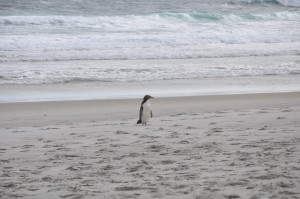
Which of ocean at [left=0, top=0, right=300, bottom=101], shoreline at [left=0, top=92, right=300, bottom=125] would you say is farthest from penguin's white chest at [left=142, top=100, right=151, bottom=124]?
ocean at [left=0, top=0, right=300, bottom=101]

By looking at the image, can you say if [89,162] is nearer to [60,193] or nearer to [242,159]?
[60,193]

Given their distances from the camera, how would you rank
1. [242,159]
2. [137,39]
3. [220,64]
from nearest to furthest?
[242,159] < [220,64] < [137,39]

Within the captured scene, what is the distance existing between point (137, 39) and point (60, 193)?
17484 millimetres

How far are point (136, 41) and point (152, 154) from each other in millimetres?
15753

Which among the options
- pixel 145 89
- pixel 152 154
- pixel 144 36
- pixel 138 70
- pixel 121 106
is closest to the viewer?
pixel 152 154

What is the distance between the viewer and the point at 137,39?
22.0 metres

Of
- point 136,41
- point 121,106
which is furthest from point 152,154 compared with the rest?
point 136,41

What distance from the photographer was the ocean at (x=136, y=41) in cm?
1466

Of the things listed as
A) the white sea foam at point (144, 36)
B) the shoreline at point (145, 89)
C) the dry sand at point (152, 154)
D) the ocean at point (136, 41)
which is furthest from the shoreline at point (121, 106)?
the white sea foam at point (144, 36)

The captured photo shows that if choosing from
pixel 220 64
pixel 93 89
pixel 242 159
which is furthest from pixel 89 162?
pixel 220 64

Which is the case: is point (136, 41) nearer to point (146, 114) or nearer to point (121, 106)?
point (121, 106)

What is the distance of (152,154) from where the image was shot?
6.07m

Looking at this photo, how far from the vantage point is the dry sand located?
15.8ft

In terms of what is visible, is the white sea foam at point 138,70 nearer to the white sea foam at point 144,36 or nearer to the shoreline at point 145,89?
the shoreline at point 145,89
